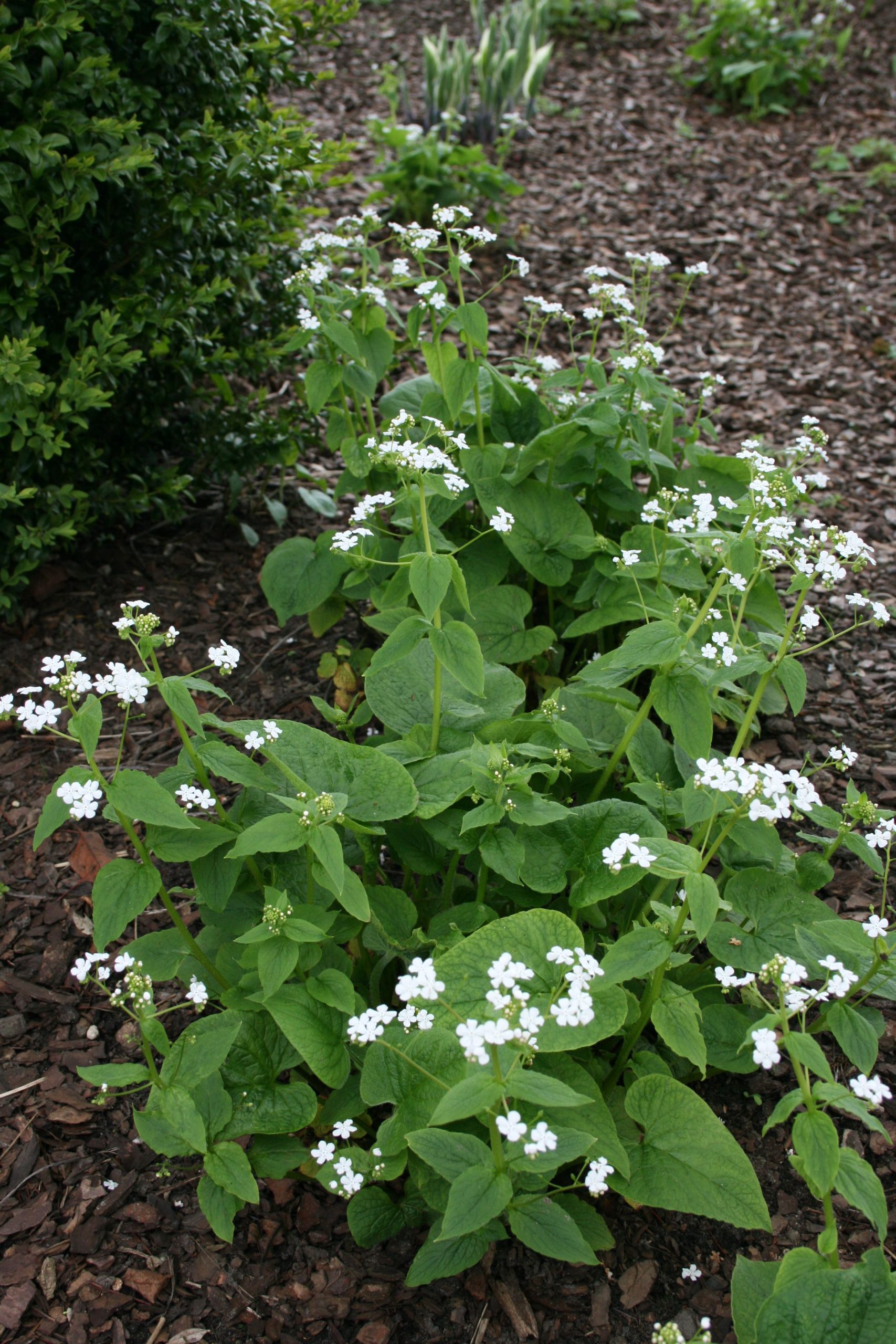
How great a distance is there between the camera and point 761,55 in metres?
7.44

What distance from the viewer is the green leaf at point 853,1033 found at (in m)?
2.10

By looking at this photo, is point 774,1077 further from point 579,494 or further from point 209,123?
point 209,123

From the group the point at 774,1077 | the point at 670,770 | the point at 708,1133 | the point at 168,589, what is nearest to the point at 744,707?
the point at 670,770

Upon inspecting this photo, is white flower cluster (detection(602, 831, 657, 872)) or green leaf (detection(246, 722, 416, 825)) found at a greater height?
white flower cluster (detection(602, 831, 657, 872))

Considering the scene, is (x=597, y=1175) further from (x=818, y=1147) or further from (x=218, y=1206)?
(x=218, y=1206)

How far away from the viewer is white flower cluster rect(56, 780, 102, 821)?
6.32 ft

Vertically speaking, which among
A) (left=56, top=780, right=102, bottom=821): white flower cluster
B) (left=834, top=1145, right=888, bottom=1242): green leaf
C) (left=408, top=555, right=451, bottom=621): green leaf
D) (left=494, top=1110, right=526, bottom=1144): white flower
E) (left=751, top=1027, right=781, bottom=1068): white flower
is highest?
(left=408, top=555, right=451, bottom=621): green leaf

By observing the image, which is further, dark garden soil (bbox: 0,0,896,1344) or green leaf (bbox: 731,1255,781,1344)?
dark garden soil (bbox: 0,0,896,1344)

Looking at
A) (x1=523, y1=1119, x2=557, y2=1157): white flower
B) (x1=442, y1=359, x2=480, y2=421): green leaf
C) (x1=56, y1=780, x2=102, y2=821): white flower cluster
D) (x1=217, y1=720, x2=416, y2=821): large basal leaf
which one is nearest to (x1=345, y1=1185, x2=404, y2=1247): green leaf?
(x1=523, y1=1119, x2=557, y2=1157): white flower

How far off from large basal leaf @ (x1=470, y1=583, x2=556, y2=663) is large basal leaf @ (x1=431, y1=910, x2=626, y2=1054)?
1.13m

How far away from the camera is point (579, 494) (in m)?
3.55

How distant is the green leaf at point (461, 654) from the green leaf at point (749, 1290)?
130 cm

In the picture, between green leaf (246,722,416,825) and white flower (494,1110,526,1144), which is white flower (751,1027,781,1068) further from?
green leaf (246,722,416,825)

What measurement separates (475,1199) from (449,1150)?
133mm
